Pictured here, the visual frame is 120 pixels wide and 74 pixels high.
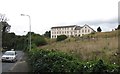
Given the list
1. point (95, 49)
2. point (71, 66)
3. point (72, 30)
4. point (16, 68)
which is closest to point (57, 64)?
point (71, 66)

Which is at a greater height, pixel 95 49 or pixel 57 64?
pixel 95 49

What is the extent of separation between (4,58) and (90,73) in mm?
28689

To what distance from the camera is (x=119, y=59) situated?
1371 cm

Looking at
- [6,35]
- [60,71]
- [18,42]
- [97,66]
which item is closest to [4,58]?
[60,71]

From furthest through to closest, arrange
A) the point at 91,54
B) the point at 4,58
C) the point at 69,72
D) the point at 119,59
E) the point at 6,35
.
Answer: the point at 6,35 < the point at 4,58 < the point at 91,54 < the point at 119,59 < the point at 69,72

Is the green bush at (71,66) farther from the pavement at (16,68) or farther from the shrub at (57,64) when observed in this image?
the pavement at (16,68)

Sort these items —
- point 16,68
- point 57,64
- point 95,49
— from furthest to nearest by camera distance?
1. point 16,68
2. point 95,49
3. point 57,64

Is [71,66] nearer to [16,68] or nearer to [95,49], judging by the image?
A: [95,49]

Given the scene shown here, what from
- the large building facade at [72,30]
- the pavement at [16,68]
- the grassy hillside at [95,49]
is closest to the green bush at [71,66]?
the grassy hillside at [95,49]

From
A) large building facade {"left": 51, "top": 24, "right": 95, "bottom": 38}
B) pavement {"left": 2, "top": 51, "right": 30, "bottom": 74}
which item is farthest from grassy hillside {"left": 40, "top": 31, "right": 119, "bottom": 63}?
large building facade {"left": 51, "top": 24, "right": 95, "bottom": 38}

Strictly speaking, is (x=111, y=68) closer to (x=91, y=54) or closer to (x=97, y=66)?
(x=97, y=66)

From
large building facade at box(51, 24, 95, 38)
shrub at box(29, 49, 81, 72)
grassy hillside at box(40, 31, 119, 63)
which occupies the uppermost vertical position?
large building facade at box(51, 24, 95, 38)

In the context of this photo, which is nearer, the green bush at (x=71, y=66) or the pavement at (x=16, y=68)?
the green bush at (x=71, y=66)

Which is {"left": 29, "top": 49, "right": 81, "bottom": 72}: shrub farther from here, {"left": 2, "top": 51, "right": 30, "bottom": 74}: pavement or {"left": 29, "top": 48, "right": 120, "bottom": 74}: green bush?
{"left": 2, "top": 51, "right": 30, "bottom": 74}: pavement
